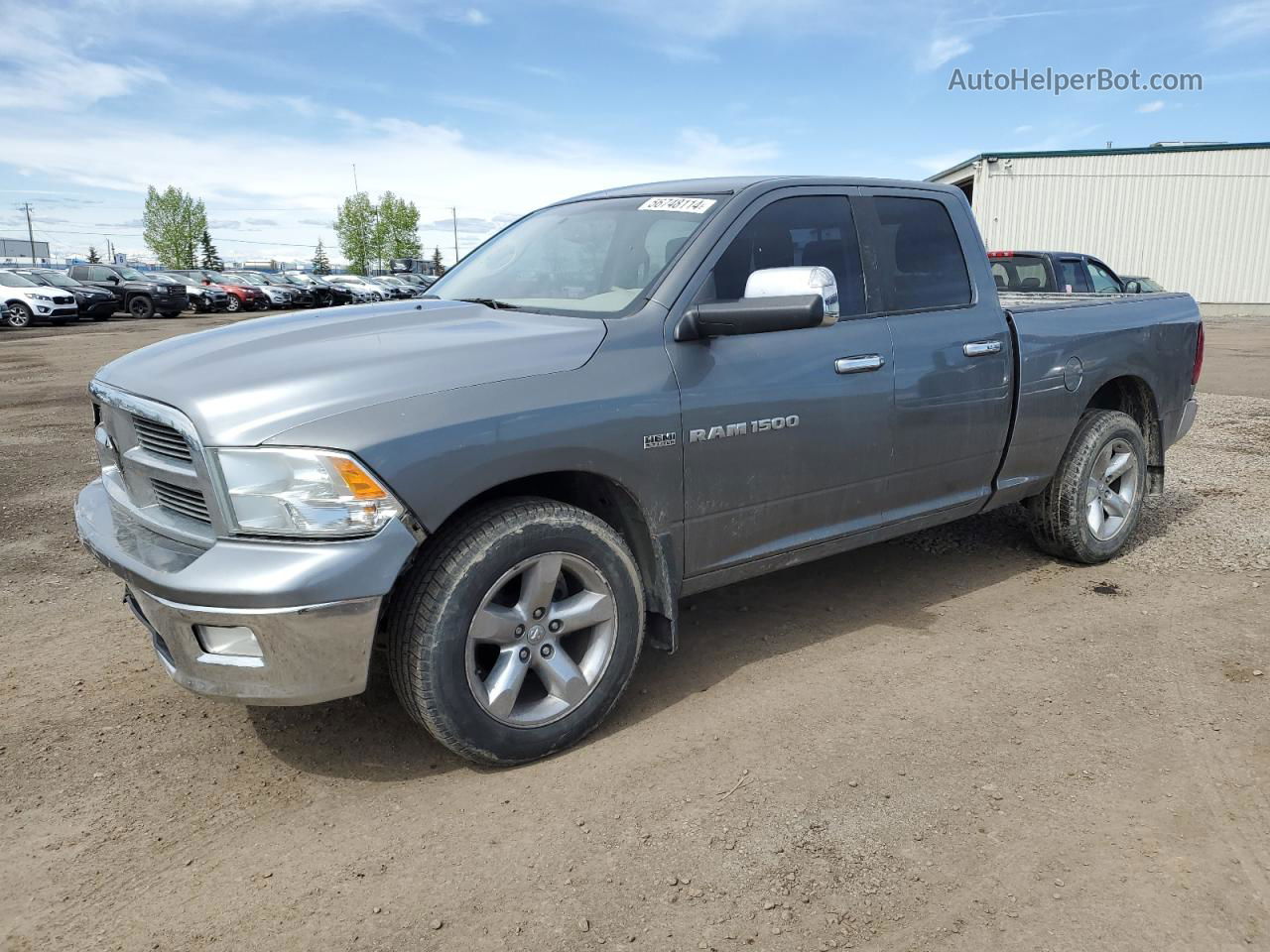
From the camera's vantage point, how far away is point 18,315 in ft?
80.7

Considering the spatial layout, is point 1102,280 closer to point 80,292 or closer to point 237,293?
point 80,292

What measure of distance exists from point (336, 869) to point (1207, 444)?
8396mm

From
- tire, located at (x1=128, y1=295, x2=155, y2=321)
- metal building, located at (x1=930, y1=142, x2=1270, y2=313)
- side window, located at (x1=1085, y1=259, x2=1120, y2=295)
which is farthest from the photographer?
metal building, located at (x1=930, y1=142, x2=1270, y2=313)

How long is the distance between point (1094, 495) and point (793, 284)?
268 centimetres

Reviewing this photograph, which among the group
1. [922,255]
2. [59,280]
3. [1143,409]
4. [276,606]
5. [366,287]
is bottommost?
[276,606]

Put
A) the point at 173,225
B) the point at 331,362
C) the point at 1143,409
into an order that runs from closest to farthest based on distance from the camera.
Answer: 1. the point at 331,362
2. the point at 1143,409
3. the point at 173,225

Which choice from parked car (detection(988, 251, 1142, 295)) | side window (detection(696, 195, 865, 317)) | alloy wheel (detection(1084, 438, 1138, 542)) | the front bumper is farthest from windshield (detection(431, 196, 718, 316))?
parked car (detection(988, 251, 1142, 295))

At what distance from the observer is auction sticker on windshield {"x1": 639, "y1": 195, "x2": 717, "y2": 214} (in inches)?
143

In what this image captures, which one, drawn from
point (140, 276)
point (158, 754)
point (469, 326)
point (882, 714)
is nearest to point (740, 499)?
point (882, 714)

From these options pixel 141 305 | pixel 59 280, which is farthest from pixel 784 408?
pixel 141 305

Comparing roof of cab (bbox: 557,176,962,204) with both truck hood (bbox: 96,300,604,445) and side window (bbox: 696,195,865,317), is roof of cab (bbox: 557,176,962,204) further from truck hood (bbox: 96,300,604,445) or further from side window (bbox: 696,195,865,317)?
truck hood (bbox: 96,300,604,445)

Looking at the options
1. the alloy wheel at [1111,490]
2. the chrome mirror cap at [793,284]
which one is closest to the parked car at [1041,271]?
the alloy wheel at [1111,490]

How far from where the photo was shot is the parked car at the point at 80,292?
26.0m

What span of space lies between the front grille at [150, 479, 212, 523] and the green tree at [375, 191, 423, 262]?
97164mm
